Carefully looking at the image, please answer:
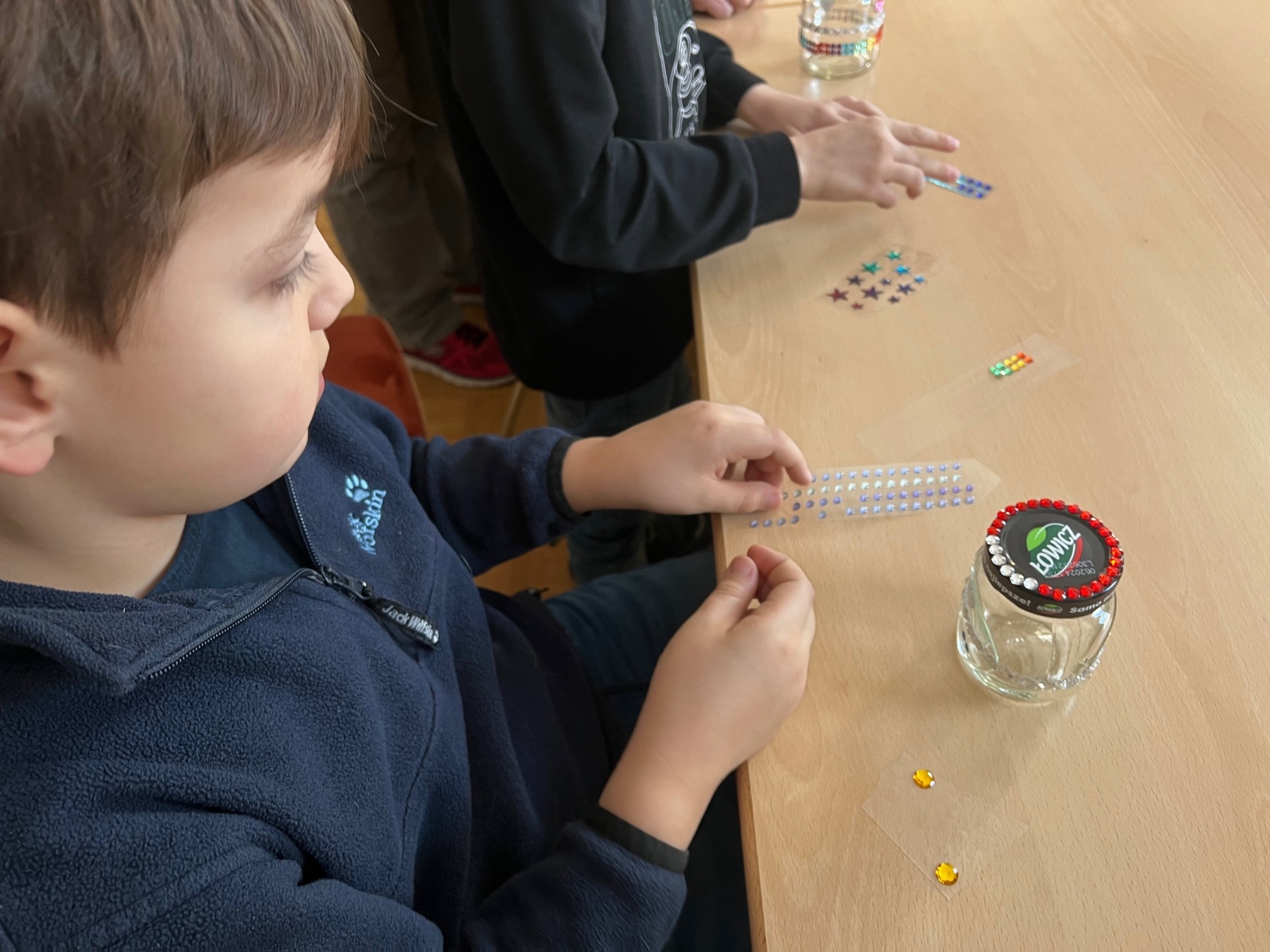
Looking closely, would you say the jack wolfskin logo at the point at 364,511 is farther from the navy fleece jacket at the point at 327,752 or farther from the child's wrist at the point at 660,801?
the child's wrist at the point at 660,801

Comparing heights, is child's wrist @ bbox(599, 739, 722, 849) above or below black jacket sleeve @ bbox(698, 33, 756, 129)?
below

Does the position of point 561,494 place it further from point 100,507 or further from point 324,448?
point 100,507

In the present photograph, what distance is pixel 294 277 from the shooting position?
47 cm

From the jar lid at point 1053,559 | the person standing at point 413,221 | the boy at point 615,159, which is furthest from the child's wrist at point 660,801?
the person standing at point 413,221

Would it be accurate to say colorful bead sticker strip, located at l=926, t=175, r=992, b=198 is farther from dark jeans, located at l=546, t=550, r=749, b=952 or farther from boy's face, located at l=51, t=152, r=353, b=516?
boy's face, located at l=51, t=152, r=353, b=516

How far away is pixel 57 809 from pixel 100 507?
150 mm

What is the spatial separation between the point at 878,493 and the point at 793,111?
53 cm

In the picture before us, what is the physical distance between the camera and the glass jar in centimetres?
46

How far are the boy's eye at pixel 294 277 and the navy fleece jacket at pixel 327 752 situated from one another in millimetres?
166

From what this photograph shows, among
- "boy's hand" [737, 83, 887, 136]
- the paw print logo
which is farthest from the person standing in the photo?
the paw print logo

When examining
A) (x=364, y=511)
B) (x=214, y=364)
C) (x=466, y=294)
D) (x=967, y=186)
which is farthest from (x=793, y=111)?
(x=466, y=294)

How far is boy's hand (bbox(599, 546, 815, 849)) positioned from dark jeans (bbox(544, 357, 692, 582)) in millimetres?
541

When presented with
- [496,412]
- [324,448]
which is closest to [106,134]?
[324,448]

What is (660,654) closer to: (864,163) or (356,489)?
(356,489)
